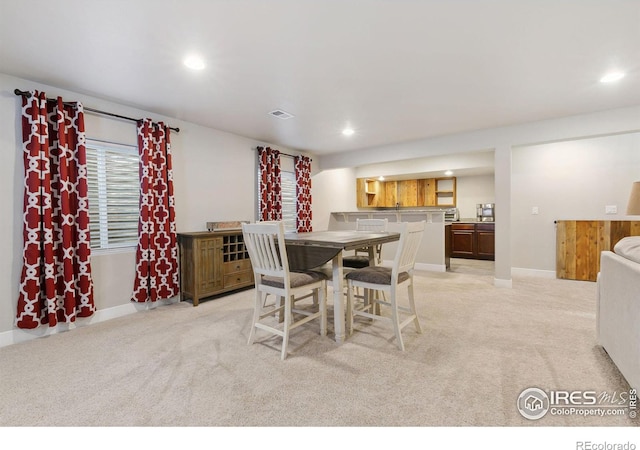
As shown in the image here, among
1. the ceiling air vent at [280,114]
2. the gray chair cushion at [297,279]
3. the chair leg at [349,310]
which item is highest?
the ceiling air vent at [280,114]

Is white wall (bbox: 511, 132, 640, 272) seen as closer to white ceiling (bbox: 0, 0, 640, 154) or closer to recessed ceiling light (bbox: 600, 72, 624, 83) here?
white ceiling (bbox: 0, 0, 640, 154)

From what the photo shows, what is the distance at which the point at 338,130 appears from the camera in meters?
4.20

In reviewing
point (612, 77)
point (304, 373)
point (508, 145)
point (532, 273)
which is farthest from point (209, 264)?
point (532, 273)

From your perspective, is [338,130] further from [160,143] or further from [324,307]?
[324,307]

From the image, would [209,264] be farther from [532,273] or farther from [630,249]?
[532,273]

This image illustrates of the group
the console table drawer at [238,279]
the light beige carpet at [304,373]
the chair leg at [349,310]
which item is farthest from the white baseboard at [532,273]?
the console table drawer at [238,279]

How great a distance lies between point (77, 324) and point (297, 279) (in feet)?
7.39

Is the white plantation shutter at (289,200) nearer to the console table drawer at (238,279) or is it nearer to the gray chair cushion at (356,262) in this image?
the console table drawer at (238,279)

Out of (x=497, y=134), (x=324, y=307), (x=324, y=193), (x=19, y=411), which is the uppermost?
(x=497, y=134)

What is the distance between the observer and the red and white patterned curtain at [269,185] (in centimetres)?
457

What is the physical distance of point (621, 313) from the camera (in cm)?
170

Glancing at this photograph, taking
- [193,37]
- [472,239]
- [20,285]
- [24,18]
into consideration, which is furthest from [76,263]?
[472,239]

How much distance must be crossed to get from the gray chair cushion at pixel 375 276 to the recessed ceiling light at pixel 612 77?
246 cm

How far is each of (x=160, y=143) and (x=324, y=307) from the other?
2625 mm
